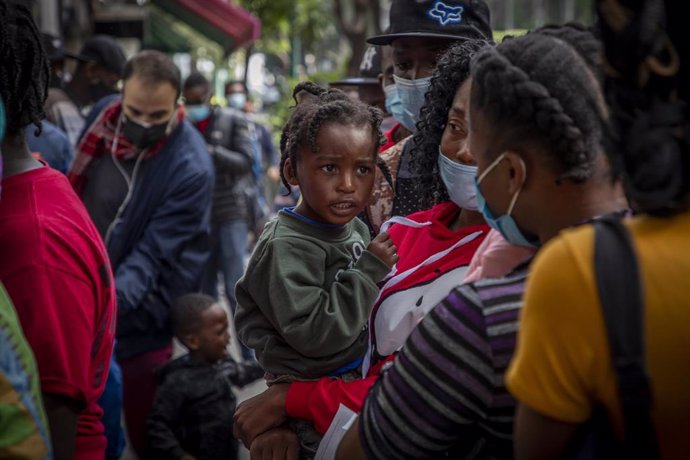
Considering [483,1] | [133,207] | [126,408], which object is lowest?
[126,408]

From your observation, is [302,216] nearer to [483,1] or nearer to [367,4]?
[483,1]

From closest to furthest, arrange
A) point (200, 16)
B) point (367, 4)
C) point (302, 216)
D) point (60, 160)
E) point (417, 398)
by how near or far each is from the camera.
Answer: point (417, 398)
point (302, 216)
point (60, 160)
point (367, 4)
point (200, 16)

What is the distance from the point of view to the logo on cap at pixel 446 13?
13.4 ft

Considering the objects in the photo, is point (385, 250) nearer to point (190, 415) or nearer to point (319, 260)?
point (319, 260)

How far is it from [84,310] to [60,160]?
332 centimetres

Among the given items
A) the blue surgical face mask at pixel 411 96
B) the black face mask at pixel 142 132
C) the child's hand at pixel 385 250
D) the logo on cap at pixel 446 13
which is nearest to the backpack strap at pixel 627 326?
the child's hand at pixel 385 250

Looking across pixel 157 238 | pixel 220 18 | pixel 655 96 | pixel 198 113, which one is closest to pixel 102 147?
pixel 157 238

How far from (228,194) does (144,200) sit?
2974 millimetres

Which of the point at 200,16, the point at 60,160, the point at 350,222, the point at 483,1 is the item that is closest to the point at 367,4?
the point at 200,16

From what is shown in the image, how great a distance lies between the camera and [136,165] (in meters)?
5.46

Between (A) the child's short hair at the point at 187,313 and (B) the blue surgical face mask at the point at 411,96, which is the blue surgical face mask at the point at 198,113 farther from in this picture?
(B) the blue surgical face mask at the point at 411,96

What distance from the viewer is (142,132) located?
5.41 metres

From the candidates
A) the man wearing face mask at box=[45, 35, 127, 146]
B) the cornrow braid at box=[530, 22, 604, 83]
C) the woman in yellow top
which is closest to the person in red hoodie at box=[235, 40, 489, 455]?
the cornrow braid at box=[530, 22, 604, 83]

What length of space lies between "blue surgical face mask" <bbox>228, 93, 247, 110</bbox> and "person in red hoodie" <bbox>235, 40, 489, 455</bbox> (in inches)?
400
